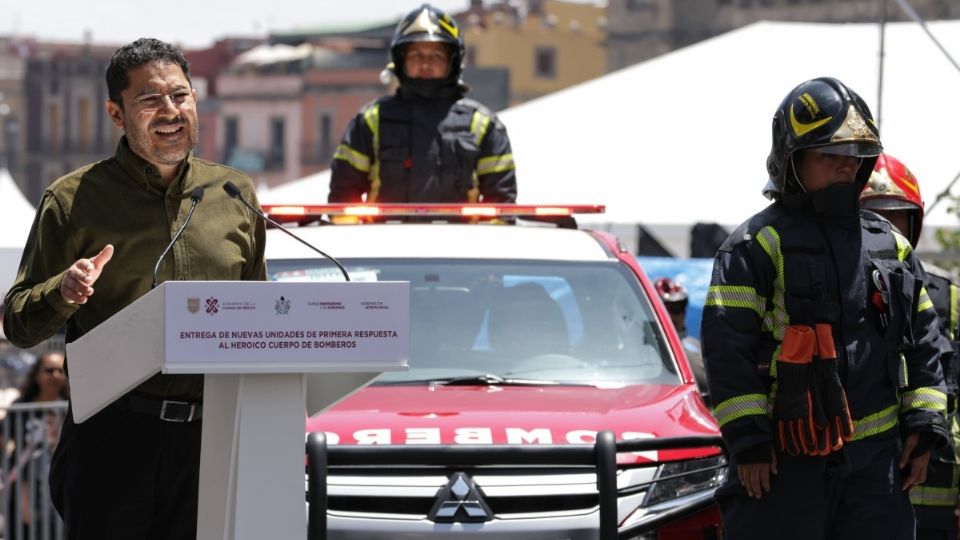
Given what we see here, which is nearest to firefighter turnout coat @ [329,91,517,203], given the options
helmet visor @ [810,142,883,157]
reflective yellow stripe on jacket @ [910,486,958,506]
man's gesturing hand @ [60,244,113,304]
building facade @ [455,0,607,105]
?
reflective yellow stripe on jacket @ [910,486,958,506]

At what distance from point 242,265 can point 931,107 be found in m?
8.04

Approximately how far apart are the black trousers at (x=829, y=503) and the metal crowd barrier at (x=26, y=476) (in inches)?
235

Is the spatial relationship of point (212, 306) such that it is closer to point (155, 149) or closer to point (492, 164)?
point (155, 149)

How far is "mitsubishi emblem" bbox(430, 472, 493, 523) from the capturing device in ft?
18.0

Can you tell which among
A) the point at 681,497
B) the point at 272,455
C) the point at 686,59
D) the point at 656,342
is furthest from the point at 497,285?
the point at 686,59

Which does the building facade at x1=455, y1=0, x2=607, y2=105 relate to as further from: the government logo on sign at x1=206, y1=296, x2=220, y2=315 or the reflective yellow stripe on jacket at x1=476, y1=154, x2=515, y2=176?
the government logo on sign at x1=206, y1=296, x2=220, y2=315

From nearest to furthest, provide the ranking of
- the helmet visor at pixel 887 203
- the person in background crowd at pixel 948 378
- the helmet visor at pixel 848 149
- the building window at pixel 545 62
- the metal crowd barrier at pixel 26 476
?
the helmet visor at pixel 848 149, the person in background crowd at pixel 948 378, the helmet visor at pixel 887 203, the metal crowd barrier at pixel 26 476, the building window at pixel 545 62

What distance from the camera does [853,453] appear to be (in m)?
5.05

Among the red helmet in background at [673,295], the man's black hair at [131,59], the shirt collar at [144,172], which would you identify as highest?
the man's black hair at [131,59]

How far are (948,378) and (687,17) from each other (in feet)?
239

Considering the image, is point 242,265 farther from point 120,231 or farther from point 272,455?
point 272,455

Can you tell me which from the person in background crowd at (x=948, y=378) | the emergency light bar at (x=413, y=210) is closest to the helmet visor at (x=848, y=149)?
the person in background crowd at (x=948, y=378)

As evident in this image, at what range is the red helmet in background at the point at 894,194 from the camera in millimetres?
6293

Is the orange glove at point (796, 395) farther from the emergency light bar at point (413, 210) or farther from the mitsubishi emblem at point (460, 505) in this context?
the emergency light bar at point (413, 210)
